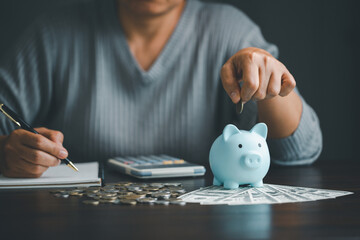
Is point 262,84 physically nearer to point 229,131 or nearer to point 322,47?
point 229,131

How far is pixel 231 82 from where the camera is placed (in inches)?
28.8

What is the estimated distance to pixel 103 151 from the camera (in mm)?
1245

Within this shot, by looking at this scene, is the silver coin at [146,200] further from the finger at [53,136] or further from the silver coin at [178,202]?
the finger at [53,136]

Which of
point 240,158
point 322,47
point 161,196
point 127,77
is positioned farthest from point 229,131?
point 322,47

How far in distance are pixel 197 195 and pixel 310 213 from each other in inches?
6.8

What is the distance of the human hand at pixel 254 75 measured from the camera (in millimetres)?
707

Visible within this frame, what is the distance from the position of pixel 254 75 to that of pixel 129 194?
27cm

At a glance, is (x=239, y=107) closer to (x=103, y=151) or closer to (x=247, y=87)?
(x=247, y=87)

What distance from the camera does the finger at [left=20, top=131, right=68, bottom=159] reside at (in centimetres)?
78

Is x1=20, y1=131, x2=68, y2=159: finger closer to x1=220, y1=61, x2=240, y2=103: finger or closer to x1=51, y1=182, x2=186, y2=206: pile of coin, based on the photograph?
x1=51, y1=182, x2=186, y2=206: pile of coin

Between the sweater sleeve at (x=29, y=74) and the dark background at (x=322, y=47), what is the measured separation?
0.57m

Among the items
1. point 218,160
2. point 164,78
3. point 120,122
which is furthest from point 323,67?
point 218,160

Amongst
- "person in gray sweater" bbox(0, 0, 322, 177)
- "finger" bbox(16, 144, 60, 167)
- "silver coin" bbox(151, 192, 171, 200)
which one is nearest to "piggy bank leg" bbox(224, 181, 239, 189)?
"silver coin" bbox(151, 192, 171, 200)

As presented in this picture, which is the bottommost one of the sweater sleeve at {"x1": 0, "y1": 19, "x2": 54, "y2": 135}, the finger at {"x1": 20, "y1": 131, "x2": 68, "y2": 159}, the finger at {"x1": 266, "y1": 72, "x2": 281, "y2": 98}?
the finger at {"x1": 20, "y1": 131, "x2": 68, "y2": 159}
